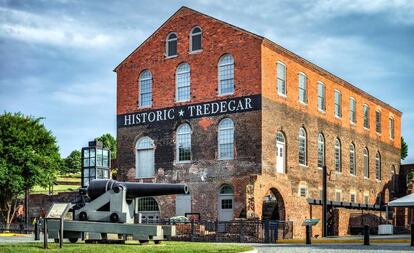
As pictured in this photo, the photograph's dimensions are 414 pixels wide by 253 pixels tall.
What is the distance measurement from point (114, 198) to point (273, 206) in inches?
709

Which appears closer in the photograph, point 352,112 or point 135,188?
point 135,188

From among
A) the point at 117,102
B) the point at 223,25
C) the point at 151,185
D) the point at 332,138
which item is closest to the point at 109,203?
the point at 151,185

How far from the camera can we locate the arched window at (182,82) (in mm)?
36281

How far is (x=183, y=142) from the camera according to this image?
35.9 metres

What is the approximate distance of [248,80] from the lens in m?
33.8

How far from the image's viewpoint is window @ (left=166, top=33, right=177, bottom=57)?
37.2 metres

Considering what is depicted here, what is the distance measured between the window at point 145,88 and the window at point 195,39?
339 centimetres

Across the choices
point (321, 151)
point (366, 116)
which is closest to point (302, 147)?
point (321, 151)

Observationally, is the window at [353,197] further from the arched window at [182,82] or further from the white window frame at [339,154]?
the arched window at [182,82]

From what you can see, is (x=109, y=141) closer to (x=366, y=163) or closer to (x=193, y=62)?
(x=366, y=163)

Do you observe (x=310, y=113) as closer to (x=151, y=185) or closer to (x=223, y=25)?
(x=223, y=25)

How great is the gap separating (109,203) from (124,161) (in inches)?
780

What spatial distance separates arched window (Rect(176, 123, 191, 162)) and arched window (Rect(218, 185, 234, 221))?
2.94 meters

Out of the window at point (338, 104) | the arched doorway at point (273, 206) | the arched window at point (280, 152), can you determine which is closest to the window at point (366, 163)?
the window at point (338, 104)
